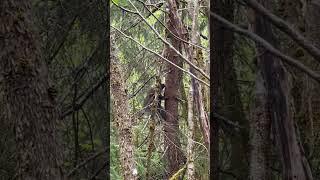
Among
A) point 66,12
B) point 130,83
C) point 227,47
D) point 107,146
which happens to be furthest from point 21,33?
point 130,83

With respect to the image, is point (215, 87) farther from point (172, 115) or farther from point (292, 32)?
point (172, 115)

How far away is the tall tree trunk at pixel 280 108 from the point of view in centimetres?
112

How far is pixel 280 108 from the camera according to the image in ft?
3.71

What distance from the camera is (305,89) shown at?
3.76 ft

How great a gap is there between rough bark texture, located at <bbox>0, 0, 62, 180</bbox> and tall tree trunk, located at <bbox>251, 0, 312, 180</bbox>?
498 millimetres

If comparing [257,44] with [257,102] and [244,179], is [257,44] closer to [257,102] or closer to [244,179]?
[257,102]

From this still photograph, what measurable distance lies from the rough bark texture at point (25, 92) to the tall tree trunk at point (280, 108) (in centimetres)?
50

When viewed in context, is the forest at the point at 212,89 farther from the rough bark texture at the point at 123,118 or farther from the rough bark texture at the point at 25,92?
the rough bark texture at the point at 123,118

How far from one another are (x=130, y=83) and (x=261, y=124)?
478 centimetres

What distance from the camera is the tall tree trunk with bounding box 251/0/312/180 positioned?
112 cm

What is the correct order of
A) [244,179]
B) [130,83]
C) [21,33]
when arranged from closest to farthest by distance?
[21,33]
[244,179]
[130,83]

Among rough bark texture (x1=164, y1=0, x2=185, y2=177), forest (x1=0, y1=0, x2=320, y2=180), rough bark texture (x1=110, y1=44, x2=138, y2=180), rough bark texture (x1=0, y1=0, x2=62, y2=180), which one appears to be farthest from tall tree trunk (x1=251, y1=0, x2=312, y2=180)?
rough bark texture (x1=164, y1=0, x2=185, y2=177)

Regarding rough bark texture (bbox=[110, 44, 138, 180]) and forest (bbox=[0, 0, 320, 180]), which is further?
rough bark texture (bbox=[110, 44, 138, 180])

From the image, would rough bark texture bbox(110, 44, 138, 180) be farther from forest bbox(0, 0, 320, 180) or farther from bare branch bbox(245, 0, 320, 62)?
bare branch bbox(245, 0, 320, 62)
